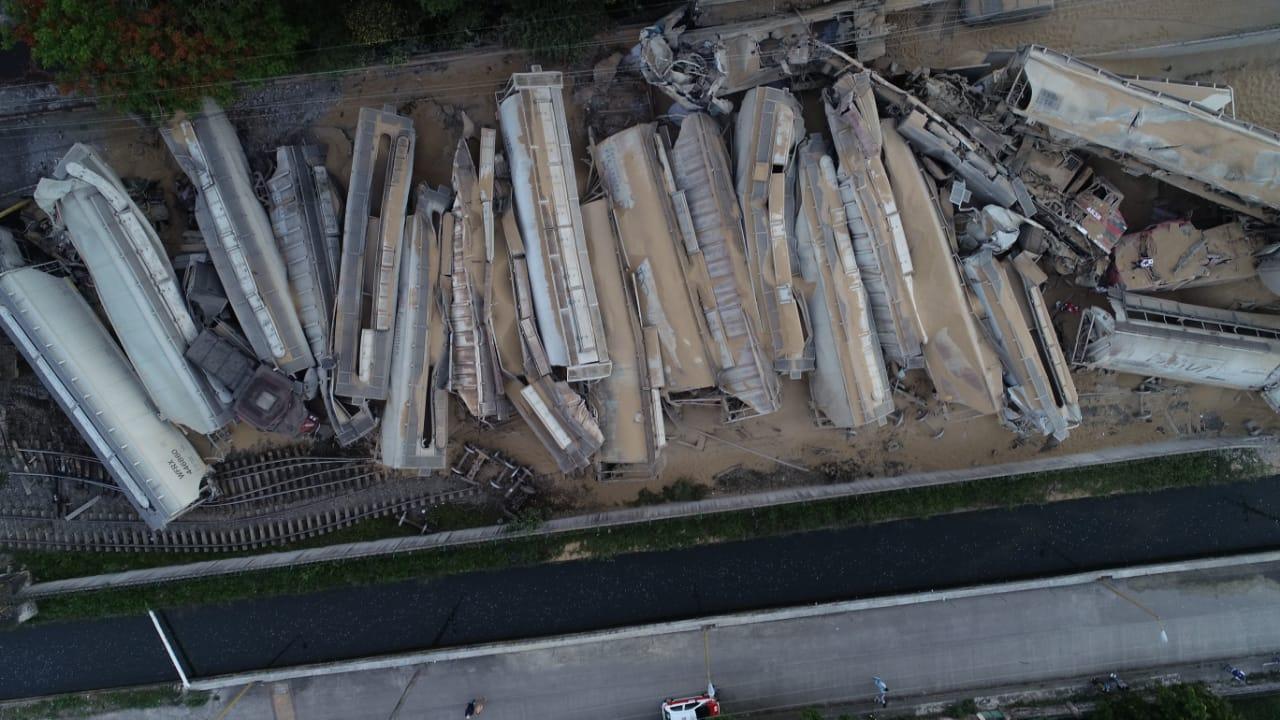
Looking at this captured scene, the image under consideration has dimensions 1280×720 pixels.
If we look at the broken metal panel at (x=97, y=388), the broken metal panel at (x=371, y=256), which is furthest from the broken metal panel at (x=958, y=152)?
the broken metal panel at (x=97, y=388)

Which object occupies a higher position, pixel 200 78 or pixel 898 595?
pixel 200 78

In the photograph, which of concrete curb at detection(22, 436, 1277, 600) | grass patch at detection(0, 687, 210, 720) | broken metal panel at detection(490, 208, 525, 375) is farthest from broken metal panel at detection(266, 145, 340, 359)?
grass patch at detection(0, 687, 210, 720)

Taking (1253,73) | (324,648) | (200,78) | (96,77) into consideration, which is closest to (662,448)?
(324,648)

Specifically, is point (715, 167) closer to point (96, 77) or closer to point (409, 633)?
point (96, 77)

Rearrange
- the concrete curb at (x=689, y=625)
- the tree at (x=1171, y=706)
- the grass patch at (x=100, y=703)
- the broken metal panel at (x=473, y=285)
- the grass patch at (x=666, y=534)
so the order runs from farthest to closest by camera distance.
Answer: the grass patch at (x=100, y=703) < the concrete curb at (x=689, y=625) < the grass patch at (x=666, y=534) < the broken metal panel at (x=473, y=285) < the tree at (x=1171, y=706)

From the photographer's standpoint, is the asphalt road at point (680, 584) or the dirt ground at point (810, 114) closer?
the dirt ground at point (810, 114)

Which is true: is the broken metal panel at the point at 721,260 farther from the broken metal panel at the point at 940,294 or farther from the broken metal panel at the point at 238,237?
the broken metal panel at the point at 238,237

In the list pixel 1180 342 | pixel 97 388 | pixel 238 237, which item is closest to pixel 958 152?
pixel 1180 342
